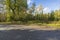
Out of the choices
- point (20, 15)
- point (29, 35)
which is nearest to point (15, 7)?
point (20, 15)

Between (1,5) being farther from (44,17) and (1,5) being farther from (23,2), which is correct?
(44,17)

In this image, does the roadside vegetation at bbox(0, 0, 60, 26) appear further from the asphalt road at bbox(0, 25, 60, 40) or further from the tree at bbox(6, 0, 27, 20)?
the asphalt road at bbox(0, 25, 60, 40)

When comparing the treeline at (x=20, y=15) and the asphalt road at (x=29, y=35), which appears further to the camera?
the treeline at (x=20, y=15)

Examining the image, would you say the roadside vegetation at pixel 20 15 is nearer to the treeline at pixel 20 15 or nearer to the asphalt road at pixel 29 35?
the treeline at pixel 20 15

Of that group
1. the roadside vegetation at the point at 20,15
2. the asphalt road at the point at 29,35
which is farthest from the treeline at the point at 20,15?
the asphalt road at the point at 29,35

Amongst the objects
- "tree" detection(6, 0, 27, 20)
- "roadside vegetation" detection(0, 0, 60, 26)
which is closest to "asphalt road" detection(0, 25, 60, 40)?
"roadside vegetation" detection(0, 0, 60, 26)

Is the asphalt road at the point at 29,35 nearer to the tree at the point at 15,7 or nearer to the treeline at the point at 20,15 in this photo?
the treeline at the point at 20,15

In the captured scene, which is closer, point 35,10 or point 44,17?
point 44,17

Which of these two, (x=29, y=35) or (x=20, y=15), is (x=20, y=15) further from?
(x=29, y=35)

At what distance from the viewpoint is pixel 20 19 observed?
35031mm

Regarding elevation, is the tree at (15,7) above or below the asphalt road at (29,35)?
above

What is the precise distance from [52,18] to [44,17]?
192cm

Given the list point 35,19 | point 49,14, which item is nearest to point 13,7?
point 35,19

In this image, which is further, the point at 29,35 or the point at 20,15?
the point at 20,15
